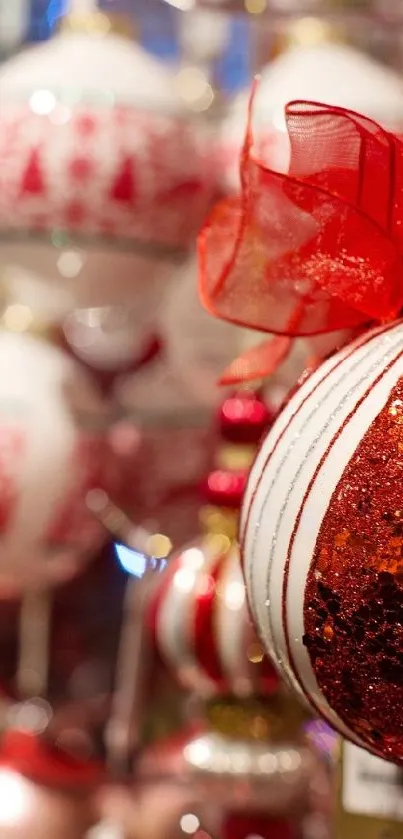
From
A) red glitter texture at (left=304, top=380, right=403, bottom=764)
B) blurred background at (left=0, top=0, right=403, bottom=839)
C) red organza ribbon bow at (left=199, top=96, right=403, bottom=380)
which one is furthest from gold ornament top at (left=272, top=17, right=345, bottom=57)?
red glitter texture at (left=304, top=380, right=403, bottom=764)

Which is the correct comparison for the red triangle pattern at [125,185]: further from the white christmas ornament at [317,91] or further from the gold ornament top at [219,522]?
the gold ornament top at [219,522]

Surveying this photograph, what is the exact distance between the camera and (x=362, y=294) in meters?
0.40

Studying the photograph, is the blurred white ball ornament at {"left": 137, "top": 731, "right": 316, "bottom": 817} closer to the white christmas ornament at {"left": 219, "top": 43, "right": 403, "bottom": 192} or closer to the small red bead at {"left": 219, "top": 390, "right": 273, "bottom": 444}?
the small red bead at {"left": 219, "top": 390, "right": 273, "bottom": 444}

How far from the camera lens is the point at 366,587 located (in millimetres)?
337

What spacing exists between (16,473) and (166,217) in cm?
18

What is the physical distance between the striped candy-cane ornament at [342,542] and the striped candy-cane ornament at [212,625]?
0.21 m

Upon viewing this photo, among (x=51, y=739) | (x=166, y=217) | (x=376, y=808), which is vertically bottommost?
(x=51, y=739)

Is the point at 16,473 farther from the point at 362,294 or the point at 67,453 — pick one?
the point at 362,294

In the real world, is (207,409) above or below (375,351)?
below

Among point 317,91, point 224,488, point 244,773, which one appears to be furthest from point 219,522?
point 317,91

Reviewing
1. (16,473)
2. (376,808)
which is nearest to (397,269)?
(376,808)

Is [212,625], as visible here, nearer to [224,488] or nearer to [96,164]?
[224,488]

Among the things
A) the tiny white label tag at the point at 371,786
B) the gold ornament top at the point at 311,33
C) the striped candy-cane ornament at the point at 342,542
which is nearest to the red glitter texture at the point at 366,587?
the striped candy-cane ornament at the point at 342,542

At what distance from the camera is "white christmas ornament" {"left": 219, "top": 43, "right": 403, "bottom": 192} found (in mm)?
564
